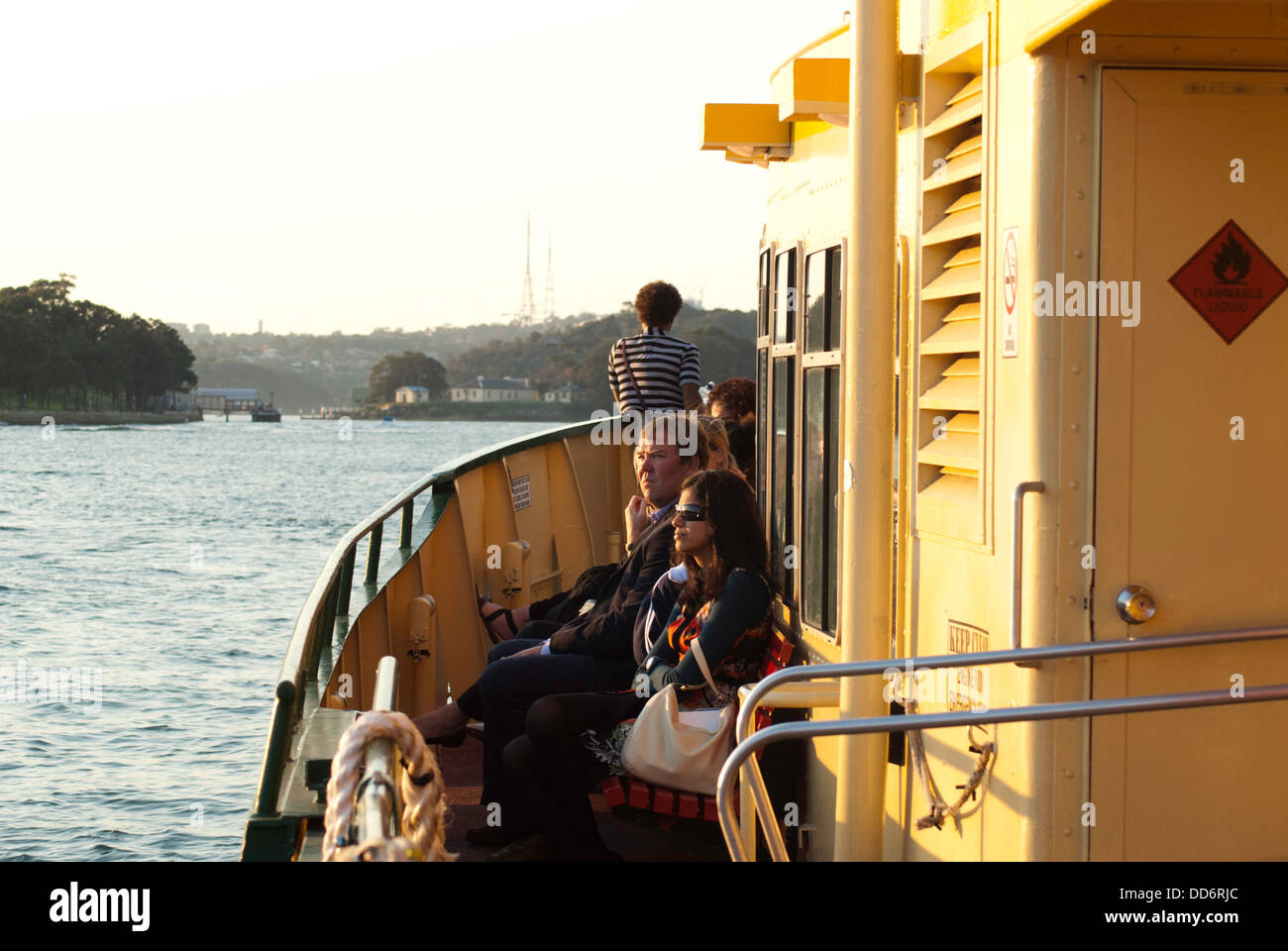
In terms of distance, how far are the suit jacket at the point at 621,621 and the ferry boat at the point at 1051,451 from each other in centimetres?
108

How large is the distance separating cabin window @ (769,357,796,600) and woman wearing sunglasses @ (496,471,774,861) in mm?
400

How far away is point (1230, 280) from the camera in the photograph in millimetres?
3520

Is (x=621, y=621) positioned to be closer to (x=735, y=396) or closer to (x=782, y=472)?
(x=782, y=472)

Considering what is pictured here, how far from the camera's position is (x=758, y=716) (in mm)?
4949

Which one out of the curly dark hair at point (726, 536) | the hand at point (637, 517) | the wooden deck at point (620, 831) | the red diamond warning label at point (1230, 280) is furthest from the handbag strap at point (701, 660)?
the hand at point (637, 517)

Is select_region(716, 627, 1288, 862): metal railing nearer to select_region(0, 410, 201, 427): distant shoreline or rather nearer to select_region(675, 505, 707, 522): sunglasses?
select_region(675, 505, 707, 522): sunglasses

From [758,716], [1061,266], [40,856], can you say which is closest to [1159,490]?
[1061,266]

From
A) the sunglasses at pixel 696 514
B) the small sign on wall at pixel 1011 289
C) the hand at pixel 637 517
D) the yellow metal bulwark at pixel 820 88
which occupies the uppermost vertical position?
the yellow metal bulwark at pixel 820 88

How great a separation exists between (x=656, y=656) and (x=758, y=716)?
17.4 inches

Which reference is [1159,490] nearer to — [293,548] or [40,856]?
[40,856]

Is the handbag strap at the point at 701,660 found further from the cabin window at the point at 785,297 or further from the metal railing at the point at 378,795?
the metal railing at the point at 378,795

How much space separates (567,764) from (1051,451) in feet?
7.29

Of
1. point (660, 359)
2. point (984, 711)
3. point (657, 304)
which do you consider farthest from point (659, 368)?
point (984, 711)

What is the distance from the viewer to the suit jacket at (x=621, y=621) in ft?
18.0
